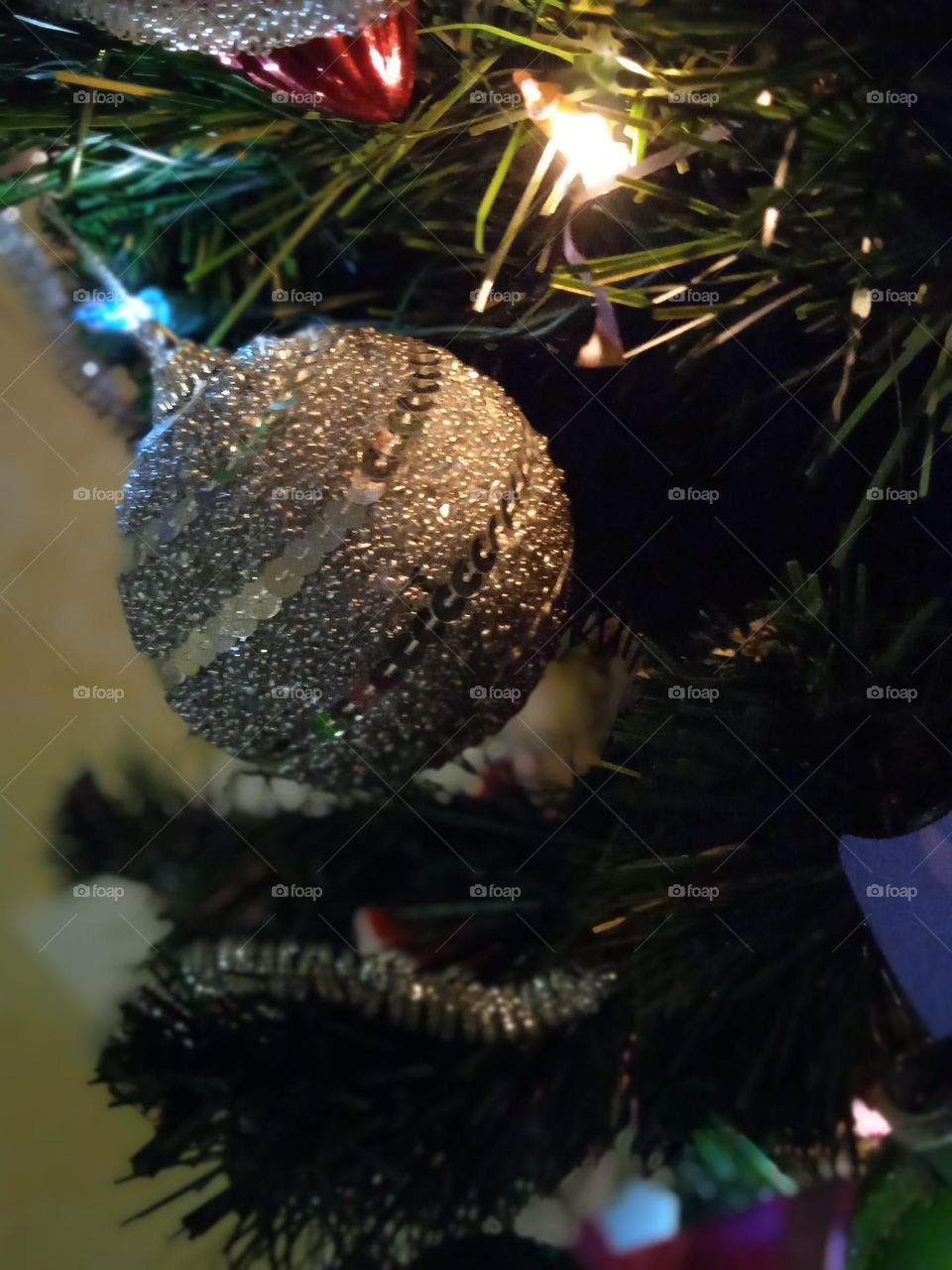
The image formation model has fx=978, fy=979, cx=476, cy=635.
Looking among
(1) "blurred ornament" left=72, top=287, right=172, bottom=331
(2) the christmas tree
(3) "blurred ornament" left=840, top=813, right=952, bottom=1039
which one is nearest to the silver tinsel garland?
(2) the christmas tree

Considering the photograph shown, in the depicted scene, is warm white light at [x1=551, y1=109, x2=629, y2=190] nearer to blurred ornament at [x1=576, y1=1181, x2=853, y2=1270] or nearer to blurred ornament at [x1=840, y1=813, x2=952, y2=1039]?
blurred ornament at [x1=840, y1=813, x2=952, y2=1039]

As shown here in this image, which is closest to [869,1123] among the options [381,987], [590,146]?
[381,987]

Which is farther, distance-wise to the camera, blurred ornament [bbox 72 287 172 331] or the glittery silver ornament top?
blurred ornament [bbox 72 287 172 331]

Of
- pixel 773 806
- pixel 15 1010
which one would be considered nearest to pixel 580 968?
pixel 773 806

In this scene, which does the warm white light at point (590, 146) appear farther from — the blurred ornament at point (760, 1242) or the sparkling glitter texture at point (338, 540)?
the blurred ornament at point (760, 1242)

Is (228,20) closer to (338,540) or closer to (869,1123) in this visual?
(338,540)

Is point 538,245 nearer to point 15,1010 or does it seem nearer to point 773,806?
point 773,806

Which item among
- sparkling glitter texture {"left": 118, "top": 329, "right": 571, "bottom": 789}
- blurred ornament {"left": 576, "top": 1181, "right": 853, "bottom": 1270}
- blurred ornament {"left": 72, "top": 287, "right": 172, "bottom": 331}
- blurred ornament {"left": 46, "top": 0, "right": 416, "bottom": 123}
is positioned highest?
blurred ornament {"left": 46, "top": 0, "right": 416, "bottom": 123}
